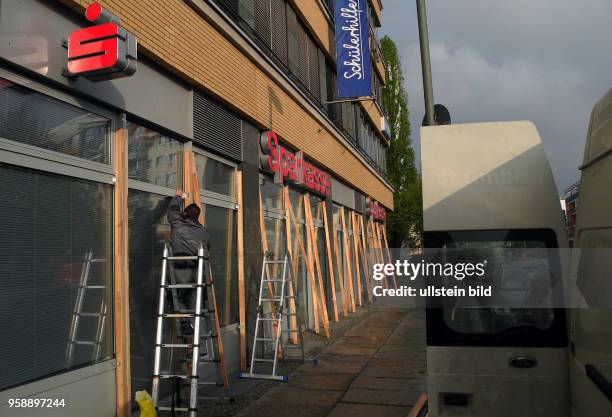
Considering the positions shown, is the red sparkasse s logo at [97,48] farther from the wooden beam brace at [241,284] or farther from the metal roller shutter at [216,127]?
the wooden beam brace at [241,284]

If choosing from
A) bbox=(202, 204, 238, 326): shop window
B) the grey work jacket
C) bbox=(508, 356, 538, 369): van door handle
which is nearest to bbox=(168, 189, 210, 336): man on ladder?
the grey work jacket

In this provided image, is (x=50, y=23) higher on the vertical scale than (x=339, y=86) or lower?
lower

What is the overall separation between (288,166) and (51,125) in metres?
6.68

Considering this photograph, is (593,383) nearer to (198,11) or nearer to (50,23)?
(50,23)

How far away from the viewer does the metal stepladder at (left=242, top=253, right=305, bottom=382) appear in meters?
8.42

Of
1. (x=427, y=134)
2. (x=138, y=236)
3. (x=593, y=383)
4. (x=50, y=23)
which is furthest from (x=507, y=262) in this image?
(x=50, y=23)

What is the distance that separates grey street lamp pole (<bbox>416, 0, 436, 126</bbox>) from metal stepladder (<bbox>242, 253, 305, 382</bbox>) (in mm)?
3325

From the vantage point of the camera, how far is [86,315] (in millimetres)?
5422

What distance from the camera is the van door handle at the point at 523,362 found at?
4211mm

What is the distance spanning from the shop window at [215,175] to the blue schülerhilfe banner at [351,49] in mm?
7406

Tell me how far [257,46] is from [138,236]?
4.79 meters

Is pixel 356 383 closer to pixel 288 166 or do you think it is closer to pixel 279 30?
pixel 288 166

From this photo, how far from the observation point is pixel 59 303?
509 centimetres

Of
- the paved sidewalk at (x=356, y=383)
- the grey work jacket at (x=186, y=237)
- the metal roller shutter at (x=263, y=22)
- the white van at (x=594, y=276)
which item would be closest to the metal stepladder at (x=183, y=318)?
the grey work jacket at (x=186, y=237)
